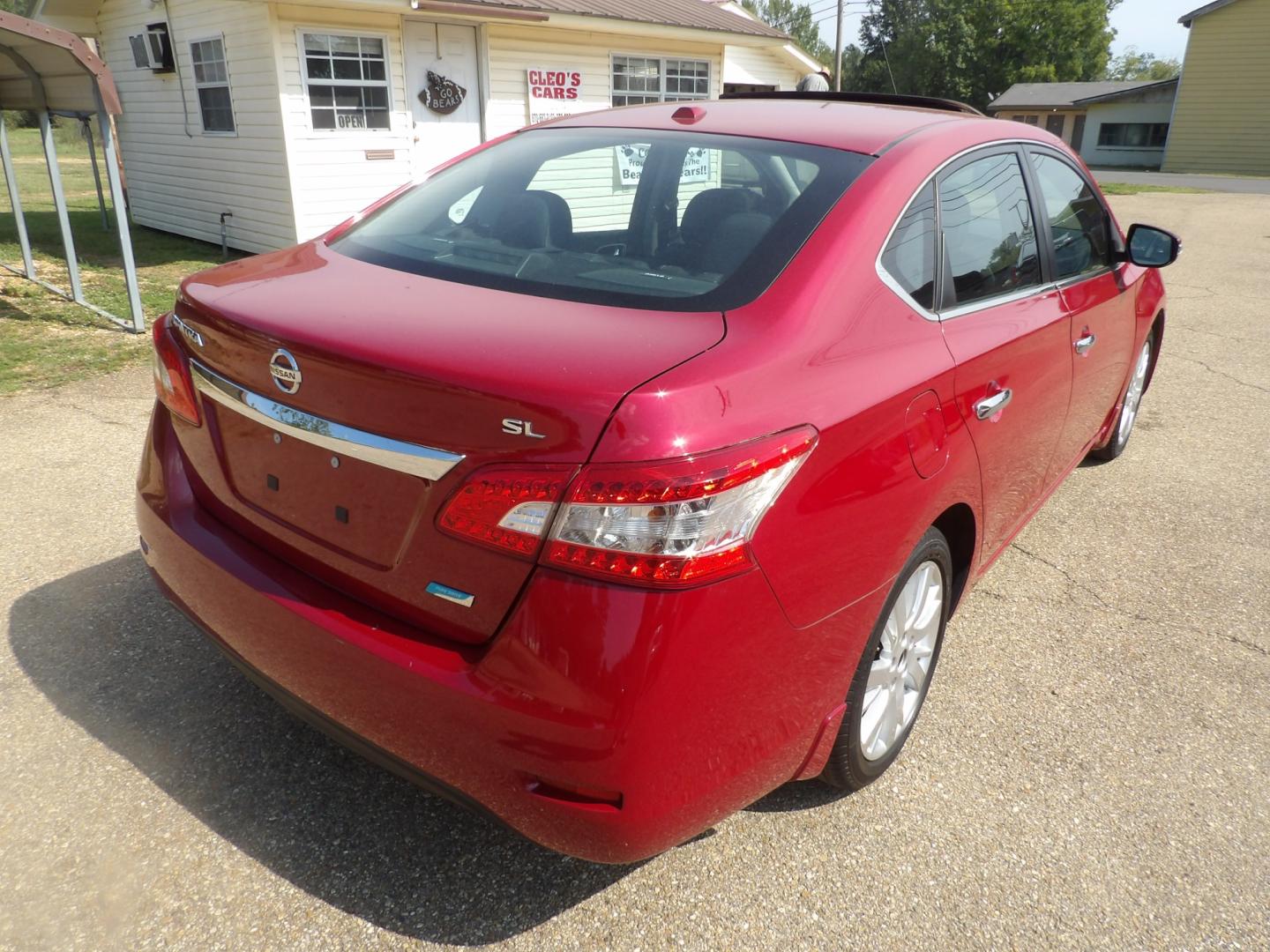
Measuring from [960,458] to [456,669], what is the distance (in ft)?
4.55

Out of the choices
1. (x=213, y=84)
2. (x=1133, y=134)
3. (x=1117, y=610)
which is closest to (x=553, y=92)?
(x=213, y=84)

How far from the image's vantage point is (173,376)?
2.32 meters

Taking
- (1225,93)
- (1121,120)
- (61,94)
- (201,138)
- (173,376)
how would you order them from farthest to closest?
(1121,120), (1225,93), (201,138), (61,94), (173,376)

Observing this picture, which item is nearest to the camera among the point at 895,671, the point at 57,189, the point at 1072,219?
the point at 895,671

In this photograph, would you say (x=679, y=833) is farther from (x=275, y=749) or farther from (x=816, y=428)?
(x=275, y=749)

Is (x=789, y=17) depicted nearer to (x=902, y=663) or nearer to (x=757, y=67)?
(x=757, y=67)

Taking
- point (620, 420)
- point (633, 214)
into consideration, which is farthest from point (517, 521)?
point (633, 214)

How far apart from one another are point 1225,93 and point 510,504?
46083 mm

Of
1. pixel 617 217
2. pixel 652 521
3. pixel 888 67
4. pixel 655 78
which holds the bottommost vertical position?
pixel 652 521

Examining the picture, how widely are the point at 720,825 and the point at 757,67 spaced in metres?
16.6

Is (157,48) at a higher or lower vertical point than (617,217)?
higher

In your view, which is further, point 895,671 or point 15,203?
point 15,203

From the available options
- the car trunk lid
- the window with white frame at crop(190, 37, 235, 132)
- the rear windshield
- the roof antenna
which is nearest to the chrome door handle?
the rear windshield

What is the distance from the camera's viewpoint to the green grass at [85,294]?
6.41 m
